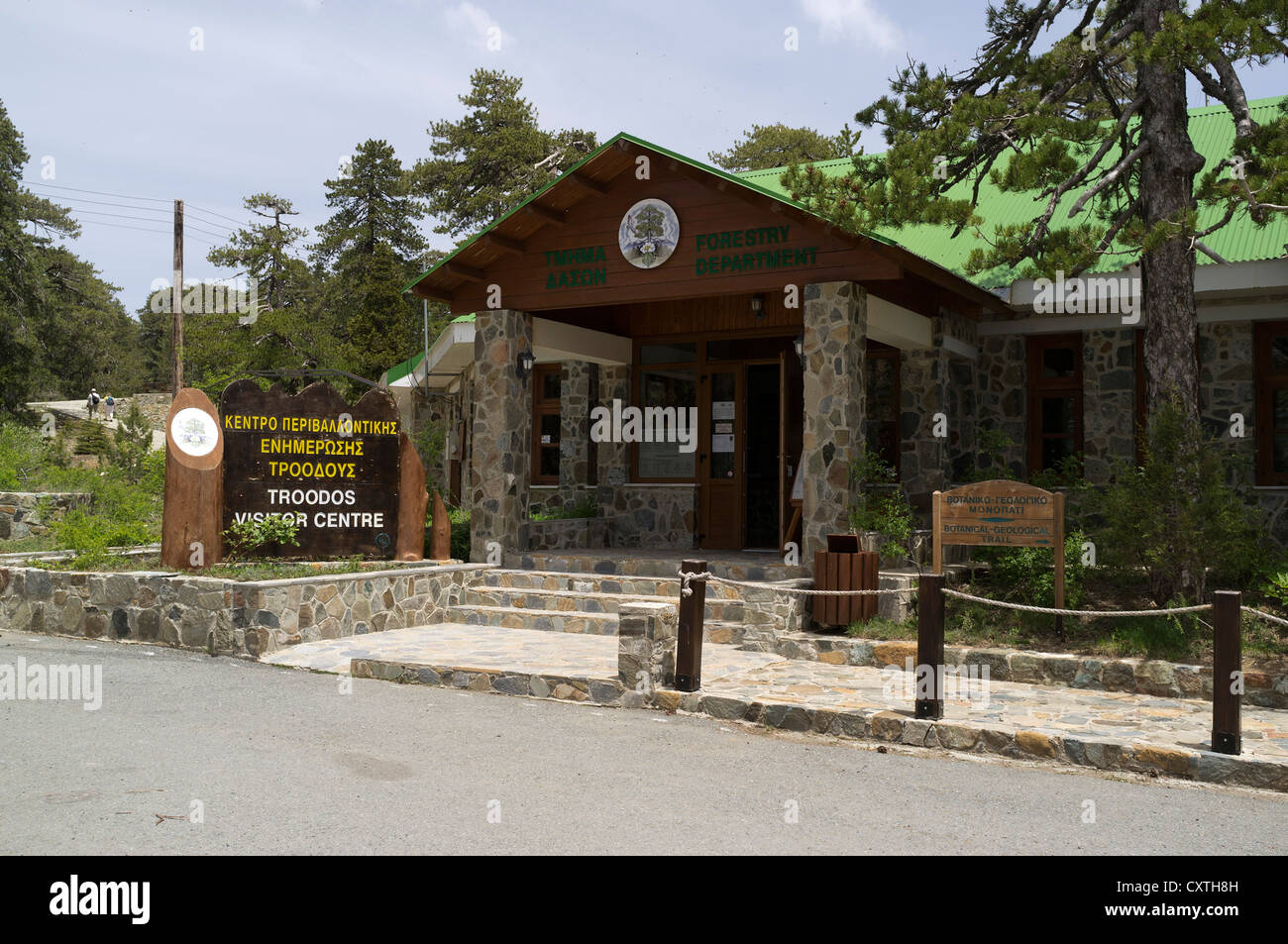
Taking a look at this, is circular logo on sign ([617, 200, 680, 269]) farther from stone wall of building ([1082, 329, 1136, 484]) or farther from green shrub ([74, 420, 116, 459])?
green shrub ([74, 420, 116, 459])

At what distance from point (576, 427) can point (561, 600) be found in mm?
4890

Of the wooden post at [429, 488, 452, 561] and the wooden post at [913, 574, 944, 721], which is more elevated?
the wooden post at [429, 488, 452, 561]

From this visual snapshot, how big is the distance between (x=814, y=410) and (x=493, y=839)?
24.0 ft

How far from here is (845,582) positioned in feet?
32.8

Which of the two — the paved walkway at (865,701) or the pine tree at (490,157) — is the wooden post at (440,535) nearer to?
the paved walkway at (865,701)

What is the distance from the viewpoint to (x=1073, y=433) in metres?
13.8

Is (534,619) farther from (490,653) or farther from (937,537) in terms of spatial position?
(937,537)

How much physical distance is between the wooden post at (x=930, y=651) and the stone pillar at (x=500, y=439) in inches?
256

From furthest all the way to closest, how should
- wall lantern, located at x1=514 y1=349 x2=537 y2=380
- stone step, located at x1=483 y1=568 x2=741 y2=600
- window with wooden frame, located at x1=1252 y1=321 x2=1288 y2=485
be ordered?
1. wall lantern, located at x1=514 y1=349 x2=537 y2=380
2. window with wooden frame, located at x1=1252 y1=321 x2=1288 y2=485
3. stone step, located at x1=483 y1=568 x2=741 y2=600

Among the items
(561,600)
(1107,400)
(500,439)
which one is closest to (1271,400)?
(1107,400)

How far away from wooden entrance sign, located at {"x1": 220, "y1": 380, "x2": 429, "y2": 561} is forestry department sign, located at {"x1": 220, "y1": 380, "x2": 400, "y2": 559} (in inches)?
0.4

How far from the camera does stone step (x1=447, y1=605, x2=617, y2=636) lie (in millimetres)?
11070

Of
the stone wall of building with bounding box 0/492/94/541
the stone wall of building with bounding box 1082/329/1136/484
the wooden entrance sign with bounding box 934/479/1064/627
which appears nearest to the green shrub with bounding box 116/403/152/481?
the stone wall of building with bounding box 0/492/94/541
